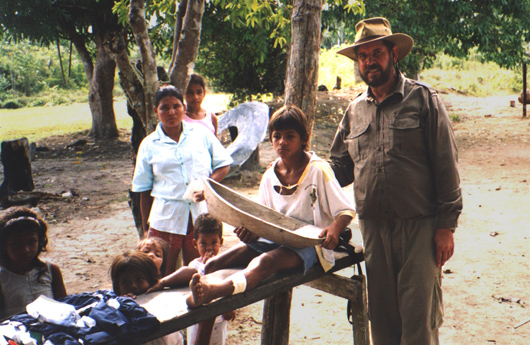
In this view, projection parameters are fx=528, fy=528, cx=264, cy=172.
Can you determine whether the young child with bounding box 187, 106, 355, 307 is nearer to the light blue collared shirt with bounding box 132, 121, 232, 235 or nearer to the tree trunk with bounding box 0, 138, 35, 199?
the light blue collared shirt with bounding box 132, 121, 232, 235

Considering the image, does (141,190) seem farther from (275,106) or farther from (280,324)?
(275,106)

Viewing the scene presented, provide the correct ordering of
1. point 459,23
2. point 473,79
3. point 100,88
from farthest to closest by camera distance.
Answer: point 473,79
point 100,88
point 459,23

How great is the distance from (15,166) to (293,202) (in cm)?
625

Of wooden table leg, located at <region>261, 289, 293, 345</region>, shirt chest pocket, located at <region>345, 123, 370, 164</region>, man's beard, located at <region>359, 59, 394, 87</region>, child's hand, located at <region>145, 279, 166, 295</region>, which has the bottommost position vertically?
wooden table leg, located at <region>261, 289, 293, 345</region>

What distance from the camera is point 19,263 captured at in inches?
113

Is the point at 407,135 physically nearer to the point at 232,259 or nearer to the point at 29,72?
the point at 232,259

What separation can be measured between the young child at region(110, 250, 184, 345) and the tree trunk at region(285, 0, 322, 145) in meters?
2.35

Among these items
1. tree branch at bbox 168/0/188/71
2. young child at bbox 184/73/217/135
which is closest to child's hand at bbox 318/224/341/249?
young child at bbox 184/73/217/135

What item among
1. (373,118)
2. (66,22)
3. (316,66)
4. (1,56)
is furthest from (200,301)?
(1,56)

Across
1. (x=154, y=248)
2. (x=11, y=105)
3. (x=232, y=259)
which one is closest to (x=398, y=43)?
(x=232, y=259)

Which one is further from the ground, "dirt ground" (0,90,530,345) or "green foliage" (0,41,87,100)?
"green foliage" (0,41,87,100)

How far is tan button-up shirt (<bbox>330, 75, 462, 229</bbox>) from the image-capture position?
8.89ft

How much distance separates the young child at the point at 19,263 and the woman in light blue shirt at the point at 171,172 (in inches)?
30.5

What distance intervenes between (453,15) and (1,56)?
35247 millimetres
